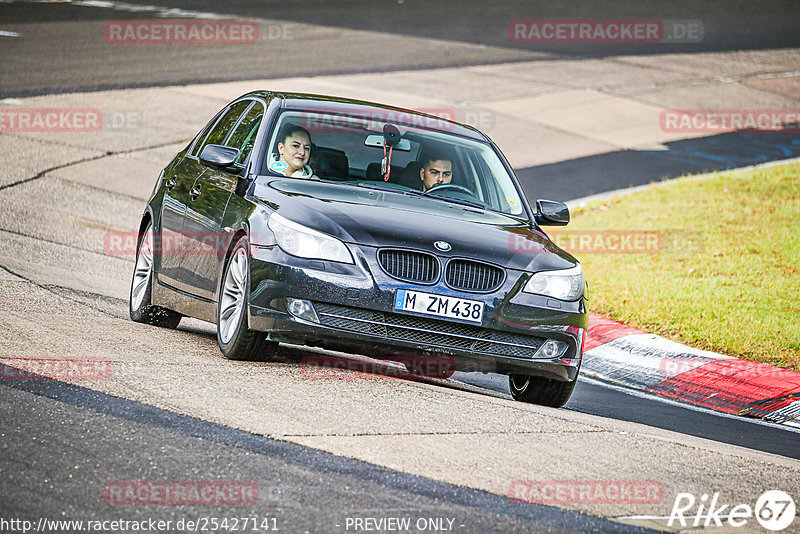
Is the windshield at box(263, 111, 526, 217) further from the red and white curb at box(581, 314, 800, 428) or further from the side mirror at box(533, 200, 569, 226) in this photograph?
the red and white curb at box(581, 314, 800, 428)

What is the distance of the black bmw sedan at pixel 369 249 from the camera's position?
718 centimetres

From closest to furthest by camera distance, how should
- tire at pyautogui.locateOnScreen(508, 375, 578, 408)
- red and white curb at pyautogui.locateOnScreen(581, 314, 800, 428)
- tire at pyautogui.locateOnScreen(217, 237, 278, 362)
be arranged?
tire at pyautogui.locateOnScreen(217, 237, 278, 362), tire at pyautogui.locateOnScreen(508, 375, 578, 408), red and white curb at pyautogui.locateOnScreen(581, 314, 800, 428)

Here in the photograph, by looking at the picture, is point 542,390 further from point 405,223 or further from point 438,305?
point 405,223

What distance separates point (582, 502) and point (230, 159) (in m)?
3.72

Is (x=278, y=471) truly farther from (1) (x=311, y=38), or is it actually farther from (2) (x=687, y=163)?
(1) (x=311, y=38)

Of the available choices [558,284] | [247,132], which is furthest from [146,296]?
[558,284]

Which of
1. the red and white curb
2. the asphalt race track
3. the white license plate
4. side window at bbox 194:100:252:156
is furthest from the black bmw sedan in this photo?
the red and white curb

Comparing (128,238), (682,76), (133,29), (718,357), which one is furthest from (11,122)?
(682,76)

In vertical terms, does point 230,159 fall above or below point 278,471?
above

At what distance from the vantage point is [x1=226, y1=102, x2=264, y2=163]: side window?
861 cm

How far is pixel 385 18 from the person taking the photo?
33938mm

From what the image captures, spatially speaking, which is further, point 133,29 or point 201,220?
point 133,29

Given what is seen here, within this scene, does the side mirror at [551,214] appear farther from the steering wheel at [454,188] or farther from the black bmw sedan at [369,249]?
the steering wheel at [454,188]

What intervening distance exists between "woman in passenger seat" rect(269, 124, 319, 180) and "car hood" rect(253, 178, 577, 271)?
6.9 inches
